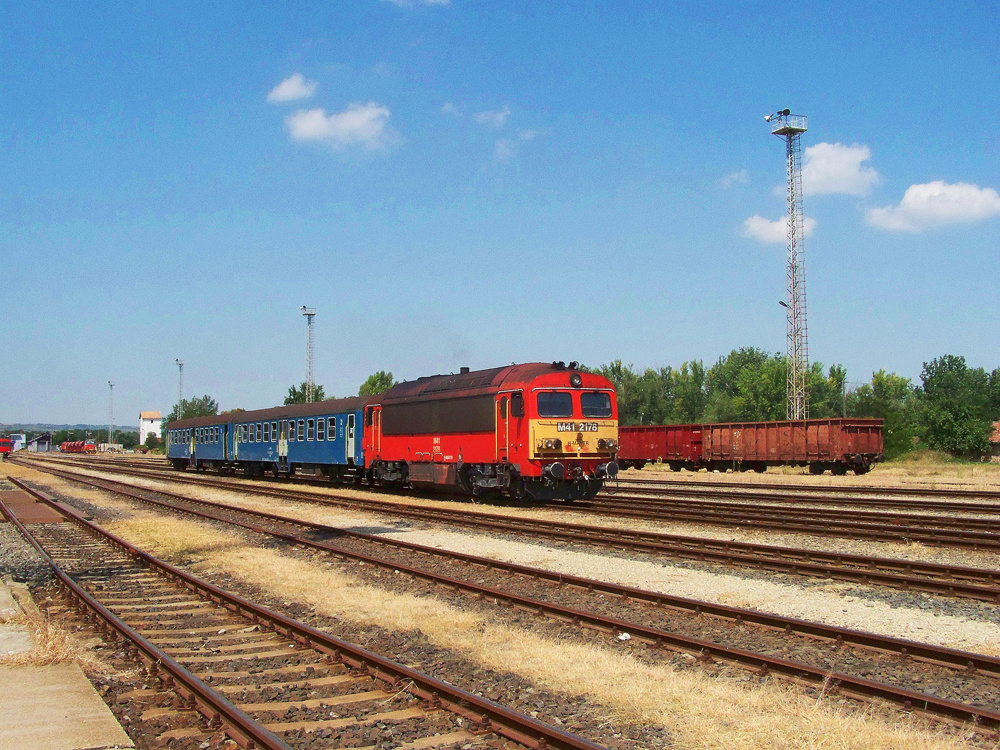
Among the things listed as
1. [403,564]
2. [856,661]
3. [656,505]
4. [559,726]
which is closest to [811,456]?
[656,505]

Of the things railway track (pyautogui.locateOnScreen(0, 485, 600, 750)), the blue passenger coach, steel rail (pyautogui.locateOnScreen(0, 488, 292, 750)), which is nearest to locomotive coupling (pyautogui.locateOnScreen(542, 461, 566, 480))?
railway track (pyautogui.locateOnScreen(0, 485, 600, 750))

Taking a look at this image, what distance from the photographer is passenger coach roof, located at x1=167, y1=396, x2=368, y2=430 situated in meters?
29.7

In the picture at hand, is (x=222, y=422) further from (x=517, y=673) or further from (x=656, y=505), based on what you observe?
(x=517, y=673)

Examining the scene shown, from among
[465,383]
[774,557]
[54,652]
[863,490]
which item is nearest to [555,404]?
[465,383]

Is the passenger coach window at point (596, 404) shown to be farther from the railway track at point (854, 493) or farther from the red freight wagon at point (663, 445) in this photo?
the red freight wagon at point (663, 445)

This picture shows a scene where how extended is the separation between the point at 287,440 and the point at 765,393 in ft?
207

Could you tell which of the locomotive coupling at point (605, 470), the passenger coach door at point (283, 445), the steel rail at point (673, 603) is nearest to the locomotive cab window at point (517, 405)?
the locomotive coupling at point (605, 470)

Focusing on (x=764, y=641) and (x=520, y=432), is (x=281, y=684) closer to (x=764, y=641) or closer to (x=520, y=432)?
(x=764, y=641)

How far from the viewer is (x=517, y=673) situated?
728 centimetres

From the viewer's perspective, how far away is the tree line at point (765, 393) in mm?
80688

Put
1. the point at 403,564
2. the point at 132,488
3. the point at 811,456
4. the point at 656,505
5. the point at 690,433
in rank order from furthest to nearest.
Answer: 1. the point at 690,433
2. the point at 811,456
3. the point at 132,488
4. the point at 656,505
5. the point at 403,564

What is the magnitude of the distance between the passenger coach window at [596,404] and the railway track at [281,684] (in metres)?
12.1

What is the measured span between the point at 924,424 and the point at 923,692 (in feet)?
212

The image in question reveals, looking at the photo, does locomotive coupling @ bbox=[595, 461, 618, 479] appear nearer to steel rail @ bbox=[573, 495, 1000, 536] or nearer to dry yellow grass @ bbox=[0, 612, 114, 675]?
steel rail @ bbox=[573, 495, 1000, 536]
